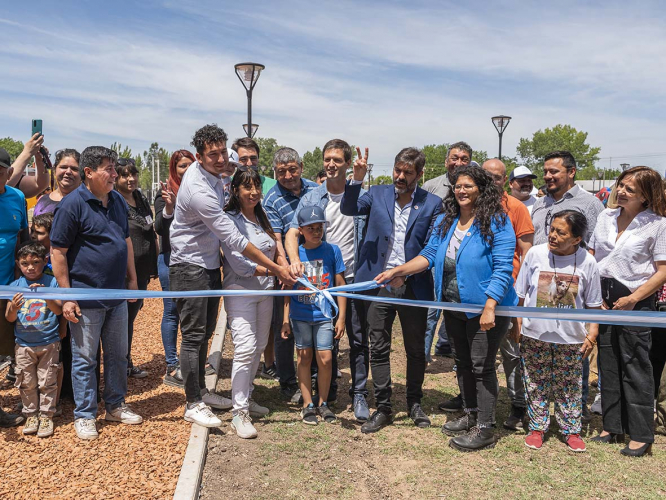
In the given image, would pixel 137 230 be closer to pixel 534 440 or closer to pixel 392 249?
pixel 392 249

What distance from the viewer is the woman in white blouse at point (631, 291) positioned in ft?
15.1

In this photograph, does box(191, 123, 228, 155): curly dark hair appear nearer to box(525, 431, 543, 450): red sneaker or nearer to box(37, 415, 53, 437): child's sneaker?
box(37, 415, 53, 437): child's sneaker

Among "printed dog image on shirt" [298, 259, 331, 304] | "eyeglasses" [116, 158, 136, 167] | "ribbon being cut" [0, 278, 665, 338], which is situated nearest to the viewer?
"ribbon being cut" [0, 278, 665, 338]

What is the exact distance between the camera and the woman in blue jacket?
4492mm

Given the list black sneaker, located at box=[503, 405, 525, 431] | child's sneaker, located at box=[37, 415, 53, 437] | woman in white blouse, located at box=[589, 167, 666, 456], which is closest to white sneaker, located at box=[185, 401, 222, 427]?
child's sneaker, located at box=[37, 415, 53, 437]

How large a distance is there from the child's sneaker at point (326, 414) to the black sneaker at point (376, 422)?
0.32 metres

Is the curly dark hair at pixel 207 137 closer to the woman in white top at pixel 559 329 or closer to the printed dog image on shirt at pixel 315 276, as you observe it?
the printed dog image on shirt at pixel 315 276

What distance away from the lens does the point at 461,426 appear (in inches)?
196

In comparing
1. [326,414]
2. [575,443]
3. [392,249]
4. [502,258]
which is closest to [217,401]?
[326,414]

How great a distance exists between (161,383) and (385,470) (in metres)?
2.92

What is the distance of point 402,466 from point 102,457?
2.30 m

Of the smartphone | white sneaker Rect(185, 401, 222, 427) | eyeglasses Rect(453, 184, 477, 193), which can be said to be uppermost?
the smartphone

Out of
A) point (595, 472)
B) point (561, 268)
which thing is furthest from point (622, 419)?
point (561, 268)

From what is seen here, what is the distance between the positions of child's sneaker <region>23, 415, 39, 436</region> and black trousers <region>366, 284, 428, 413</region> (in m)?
2.88
